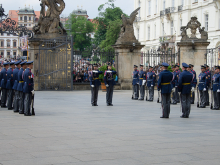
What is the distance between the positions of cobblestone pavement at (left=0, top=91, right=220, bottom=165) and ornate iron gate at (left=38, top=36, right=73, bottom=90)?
11.3 metres

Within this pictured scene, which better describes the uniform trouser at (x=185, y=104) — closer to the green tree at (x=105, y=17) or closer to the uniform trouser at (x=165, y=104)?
the uniform trouser at (x=165, y=104)

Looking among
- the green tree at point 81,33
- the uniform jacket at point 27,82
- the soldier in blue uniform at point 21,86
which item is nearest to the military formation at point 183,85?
the uniform jacket at point 27,82

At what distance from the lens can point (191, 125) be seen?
10.1 meters

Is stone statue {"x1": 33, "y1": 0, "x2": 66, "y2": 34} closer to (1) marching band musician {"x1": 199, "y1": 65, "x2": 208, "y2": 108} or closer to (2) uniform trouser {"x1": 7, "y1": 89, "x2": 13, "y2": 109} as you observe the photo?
(2) uniform trouser {"x1": 7, "y1": 89, "x2": 13, "y2": 109}

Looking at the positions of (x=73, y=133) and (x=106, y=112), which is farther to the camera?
(x=106, y=112)

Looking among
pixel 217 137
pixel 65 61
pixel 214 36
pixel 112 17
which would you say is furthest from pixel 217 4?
pixel 217 137

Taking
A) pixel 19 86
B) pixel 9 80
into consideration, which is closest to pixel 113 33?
pixel 9 80

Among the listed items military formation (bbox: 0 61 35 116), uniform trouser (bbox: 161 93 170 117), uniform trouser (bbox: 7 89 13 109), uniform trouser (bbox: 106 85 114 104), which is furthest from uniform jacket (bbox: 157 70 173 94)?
uniform trouser (bbox: 7 89 13 109)

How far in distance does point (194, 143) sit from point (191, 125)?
2553 mm

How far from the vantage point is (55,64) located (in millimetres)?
23203

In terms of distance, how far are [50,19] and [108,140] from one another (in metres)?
16.7

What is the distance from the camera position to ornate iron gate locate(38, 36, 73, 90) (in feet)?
75.4

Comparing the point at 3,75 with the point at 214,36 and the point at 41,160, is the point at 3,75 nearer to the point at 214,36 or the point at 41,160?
the point at 41,160

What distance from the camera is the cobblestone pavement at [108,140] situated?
20.3ft
